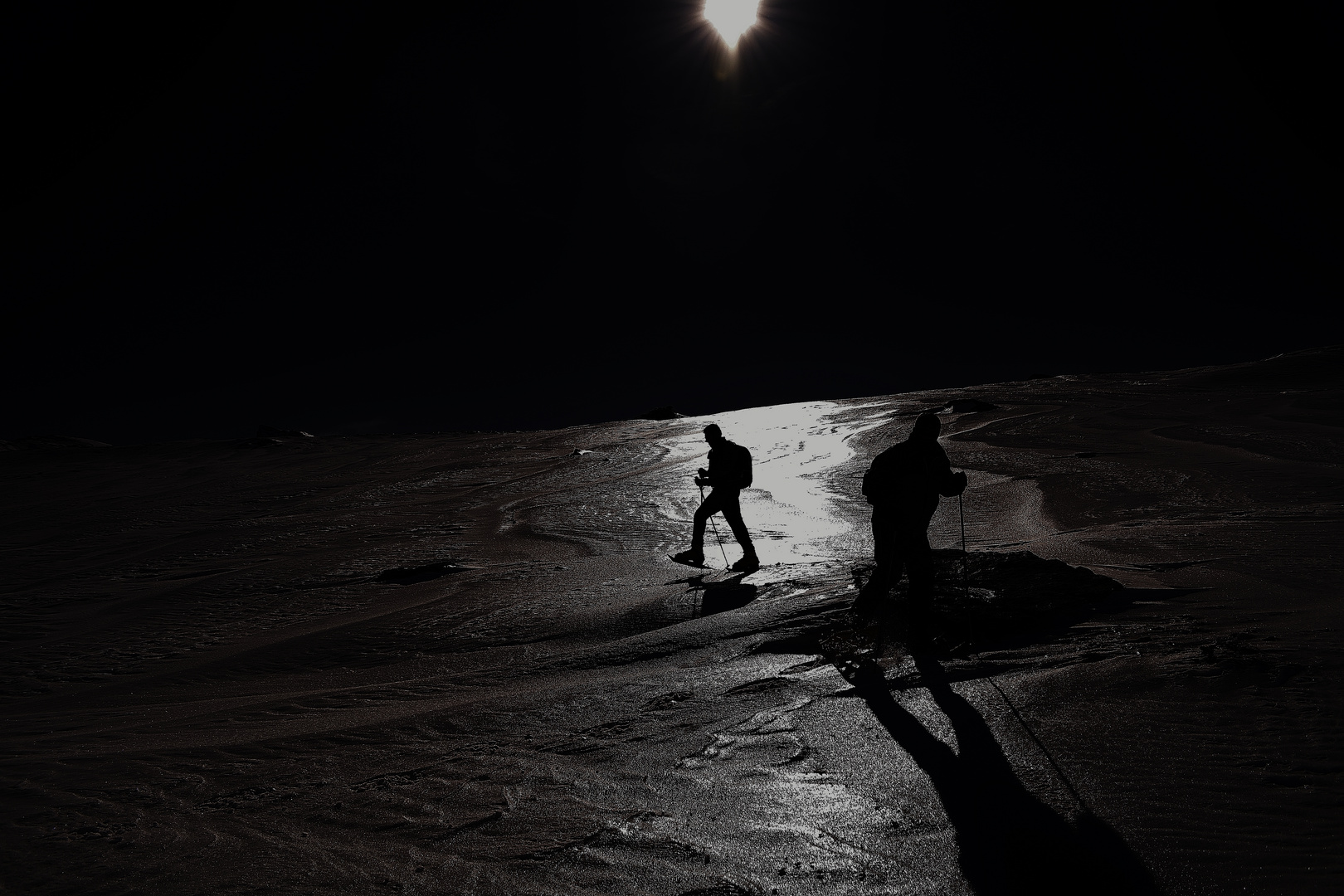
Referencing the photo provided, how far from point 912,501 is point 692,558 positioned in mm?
4050

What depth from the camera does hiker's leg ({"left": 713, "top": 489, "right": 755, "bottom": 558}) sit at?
821 centimetres

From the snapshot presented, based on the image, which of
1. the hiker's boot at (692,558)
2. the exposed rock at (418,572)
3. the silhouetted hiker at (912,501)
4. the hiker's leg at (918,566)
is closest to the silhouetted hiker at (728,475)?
the hiker's boot at (692,558)

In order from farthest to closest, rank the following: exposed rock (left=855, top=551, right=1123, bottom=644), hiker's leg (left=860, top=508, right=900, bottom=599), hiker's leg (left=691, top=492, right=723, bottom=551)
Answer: hiker's leg (left=691, top=492, right=723, bottom=551)
hiker's leg (left=860, top=508, right=900, bottom=599)
exposed rock (left=855, top=551, right=1123, bottom=644)

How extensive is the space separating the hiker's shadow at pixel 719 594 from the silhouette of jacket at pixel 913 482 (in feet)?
5.93

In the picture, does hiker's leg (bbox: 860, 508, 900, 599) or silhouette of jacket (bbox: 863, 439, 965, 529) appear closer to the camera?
silhouette of jacket (bbox: 863, 439, 965, 529)

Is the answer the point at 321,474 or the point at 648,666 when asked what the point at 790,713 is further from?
the point at 321,474

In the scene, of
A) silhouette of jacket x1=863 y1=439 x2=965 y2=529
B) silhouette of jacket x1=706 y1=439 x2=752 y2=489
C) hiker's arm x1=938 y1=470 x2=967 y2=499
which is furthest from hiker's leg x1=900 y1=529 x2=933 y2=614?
silhouette of jacket x1=706 y1=439 x2=752 y2=489

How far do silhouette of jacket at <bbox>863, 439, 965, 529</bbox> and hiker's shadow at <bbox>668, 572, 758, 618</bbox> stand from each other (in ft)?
5.93

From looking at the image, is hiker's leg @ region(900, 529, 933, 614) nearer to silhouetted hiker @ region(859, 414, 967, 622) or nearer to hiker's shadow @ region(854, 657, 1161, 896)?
silhouetted hiker @ region(859, 414, 967, 622)

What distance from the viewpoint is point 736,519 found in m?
8.41

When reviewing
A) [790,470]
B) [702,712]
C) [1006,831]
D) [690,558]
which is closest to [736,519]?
[690,558]

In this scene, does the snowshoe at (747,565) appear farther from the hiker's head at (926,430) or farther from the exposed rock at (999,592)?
the hiker's head at (926,430)

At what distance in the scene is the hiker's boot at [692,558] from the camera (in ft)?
28.8

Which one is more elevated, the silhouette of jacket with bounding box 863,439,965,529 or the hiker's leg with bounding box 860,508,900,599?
the silhouette of jacket with bounding box 863,439,965,529
